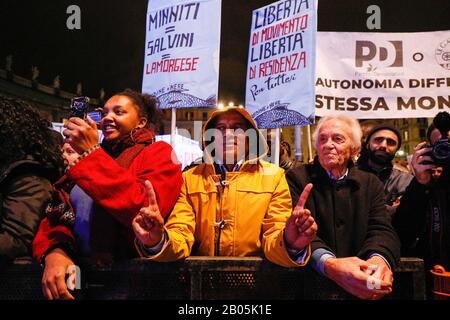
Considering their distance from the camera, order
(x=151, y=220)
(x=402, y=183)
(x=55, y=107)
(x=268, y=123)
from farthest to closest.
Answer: (x=55, y=107) < (x=268, y=123) < (x=402, y=183) < (x=151, y=220)

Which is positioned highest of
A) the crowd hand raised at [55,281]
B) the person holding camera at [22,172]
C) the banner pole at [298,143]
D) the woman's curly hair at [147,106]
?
the banner pole at [298,143]

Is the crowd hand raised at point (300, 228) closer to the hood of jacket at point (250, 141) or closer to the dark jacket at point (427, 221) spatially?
the hood of jacket at point (250, 141)

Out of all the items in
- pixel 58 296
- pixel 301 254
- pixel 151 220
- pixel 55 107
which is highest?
pixel 55 107

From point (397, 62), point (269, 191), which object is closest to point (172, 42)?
point (397, 62)

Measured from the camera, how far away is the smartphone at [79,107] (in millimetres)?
1841

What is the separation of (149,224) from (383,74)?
179 inches

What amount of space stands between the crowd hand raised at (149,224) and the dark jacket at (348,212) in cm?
77

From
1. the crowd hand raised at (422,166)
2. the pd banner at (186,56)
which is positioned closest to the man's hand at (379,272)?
the crowd hand raised at (422,166)

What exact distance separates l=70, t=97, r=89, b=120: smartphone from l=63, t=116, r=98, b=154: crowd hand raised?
0.19 feet

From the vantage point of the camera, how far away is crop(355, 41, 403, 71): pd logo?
5250mm

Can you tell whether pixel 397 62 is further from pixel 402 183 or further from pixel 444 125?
pixel 444 125

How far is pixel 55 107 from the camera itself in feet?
154

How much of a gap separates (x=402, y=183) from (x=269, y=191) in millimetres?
2091

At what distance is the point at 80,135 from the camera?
177 centimetres
